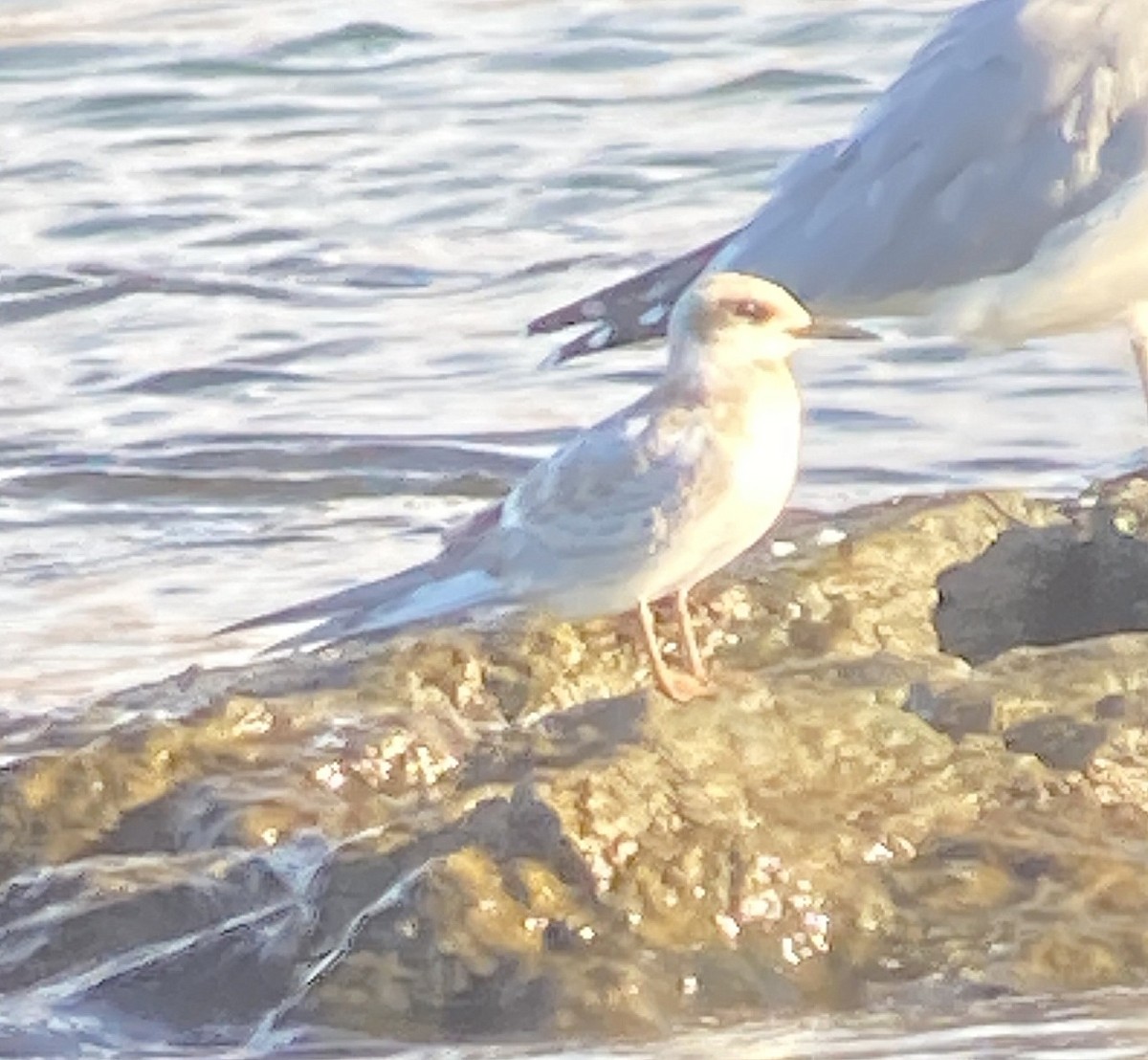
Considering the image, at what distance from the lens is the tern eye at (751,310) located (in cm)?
565

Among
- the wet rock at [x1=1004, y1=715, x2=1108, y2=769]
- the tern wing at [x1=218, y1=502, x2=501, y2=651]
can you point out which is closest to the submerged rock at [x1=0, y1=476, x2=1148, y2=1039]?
the wet rock at [x1=1004, y1=715, x2=1108, y2=769]

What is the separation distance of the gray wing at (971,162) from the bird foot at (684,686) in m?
2.35

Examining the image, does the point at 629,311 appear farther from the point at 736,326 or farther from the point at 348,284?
the point at 348,284

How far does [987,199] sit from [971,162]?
8 centimetres

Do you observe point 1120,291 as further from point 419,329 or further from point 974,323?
point 419,329

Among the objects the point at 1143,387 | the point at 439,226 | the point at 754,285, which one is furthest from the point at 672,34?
the point at 754,285

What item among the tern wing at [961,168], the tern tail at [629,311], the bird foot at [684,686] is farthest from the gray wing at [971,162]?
the bird foot at [684,686]

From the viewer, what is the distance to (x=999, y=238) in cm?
754

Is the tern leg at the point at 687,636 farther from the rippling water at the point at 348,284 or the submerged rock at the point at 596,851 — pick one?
the rippling water at the point at 348,284

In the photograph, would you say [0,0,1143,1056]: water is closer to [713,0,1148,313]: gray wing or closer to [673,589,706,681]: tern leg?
[713,0,1148,313]: gray wing

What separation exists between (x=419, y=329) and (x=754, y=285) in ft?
14.1

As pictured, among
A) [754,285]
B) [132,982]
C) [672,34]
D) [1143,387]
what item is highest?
[754,285]

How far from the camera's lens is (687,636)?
545 cm

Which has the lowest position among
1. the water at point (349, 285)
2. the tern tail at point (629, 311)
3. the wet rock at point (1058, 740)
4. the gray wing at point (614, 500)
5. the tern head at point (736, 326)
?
the water at point (349, 285)
